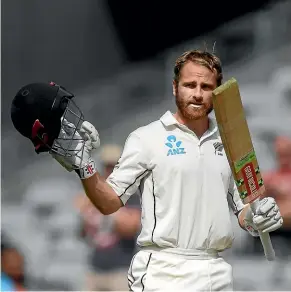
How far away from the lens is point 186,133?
117 inches

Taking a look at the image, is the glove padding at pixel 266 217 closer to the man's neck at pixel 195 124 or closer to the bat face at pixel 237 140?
the bat face at pixel 237 140

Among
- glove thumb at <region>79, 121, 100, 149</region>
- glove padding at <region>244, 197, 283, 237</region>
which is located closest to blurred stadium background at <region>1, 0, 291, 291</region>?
glove padding at <region>244, 197, 283, 237</region>

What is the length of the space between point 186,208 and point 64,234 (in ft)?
7.77

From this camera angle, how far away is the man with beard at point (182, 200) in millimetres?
2877

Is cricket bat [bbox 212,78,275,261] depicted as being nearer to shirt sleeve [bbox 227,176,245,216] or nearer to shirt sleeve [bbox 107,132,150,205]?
shirt sleeve [bbox 227,176,245,216]

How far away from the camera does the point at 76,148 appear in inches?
108

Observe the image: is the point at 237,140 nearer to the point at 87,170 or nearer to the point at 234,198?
the point at 234,198

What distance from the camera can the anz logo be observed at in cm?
292

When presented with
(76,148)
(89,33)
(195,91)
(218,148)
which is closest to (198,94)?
(195,91)

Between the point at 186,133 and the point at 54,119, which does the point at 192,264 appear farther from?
the point at 54,119

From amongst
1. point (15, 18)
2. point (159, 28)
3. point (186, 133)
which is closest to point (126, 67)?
point (159, 28)

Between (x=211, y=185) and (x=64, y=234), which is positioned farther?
(x=64, y=234)

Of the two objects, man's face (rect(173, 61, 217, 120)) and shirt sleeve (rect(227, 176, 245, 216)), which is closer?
man's face (rect(173, 61, 217, 120))

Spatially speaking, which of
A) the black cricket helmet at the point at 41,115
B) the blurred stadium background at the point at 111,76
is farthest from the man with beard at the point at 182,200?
the blurred stadium background at the point at 111,76
